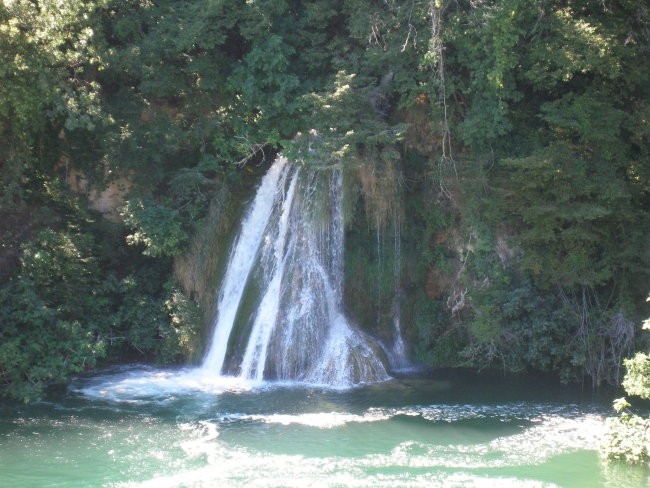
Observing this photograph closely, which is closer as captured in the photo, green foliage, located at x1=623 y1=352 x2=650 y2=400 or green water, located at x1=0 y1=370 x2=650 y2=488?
green water, located at x1=0 y1=370 x2=650 y2=488

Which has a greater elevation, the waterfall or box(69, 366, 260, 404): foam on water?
the waterfall

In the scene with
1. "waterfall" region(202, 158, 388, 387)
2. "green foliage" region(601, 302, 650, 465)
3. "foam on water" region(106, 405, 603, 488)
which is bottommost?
"foam on water" region(106, 405, 603, 488)

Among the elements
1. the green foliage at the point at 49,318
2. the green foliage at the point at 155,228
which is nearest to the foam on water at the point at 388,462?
the green foliage at the point at 49,318

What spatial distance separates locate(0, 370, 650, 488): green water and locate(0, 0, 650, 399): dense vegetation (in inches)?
41.5

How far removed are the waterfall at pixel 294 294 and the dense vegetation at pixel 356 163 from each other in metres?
0.51

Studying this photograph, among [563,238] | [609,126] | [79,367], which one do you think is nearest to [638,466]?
[563,238]

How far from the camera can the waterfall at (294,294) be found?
13.0m

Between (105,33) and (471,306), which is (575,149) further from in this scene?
(105,33)

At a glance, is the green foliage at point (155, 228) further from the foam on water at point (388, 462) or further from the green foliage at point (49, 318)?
the foam on water at point (388, 462)

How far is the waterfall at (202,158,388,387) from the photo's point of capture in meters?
13.0

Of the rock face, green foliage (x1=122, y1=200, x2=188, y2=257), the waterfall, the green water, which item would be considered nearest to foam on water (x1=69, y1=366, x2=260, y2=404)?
the green water

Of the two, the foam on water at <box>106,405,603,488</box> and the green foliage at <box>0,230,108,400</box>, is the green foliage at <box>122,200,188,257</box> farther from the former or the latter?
Result: the foam on water at <box>106,405,603,488</box>

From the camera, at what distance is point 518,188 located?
12.5 metres

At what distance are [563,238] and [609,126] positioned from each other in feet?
6.74
